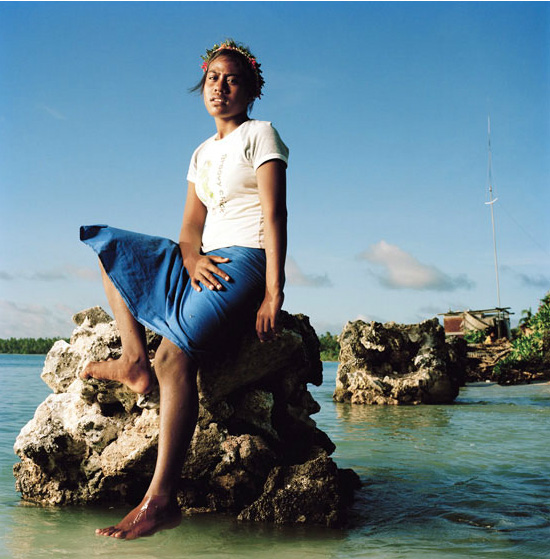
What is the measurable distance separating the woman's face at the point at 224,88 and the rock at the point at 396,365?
32.7 feet

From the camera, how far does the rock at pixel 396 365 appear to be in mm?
12680

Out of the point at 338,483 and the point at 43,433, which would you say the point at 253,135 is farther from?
the point at 43,433

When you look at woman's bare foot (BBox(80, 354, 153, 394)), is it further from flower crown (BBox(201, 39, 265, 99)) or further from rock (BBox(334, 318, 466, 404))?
rock (BBox(334, 318, 466, 404))

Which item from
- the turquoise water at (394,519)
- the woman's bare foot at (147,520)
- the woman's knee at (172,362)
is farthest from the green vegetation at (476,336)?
the woman's bare foot at (147,520)

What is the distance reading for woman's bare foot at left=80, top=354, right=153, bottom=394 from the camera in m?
3.50

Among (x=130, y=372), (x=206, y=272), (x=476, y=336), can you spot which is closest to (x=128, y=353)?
(x=130, y=372)

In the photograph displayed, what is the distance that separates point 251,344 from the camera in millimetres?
3662

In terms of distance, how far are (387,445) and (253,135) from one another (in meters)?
4.65

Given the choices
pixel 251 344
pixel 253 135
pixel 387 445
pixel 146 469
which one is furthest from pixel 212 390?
pixel 387 445

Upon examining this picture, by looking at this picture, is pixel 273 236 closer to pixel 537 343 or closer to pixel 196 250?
pixel 196 250

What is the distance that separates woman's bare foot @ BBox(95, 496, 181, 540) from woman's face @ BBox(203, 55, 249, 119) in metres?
2.18

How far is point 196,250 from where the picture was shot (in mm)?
3609

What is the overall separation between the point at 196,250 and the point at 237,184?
18.4 inches

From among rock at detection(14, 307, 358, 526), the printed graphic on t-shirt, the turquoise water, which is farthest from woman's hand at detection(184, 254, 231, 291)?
the turquoise water
